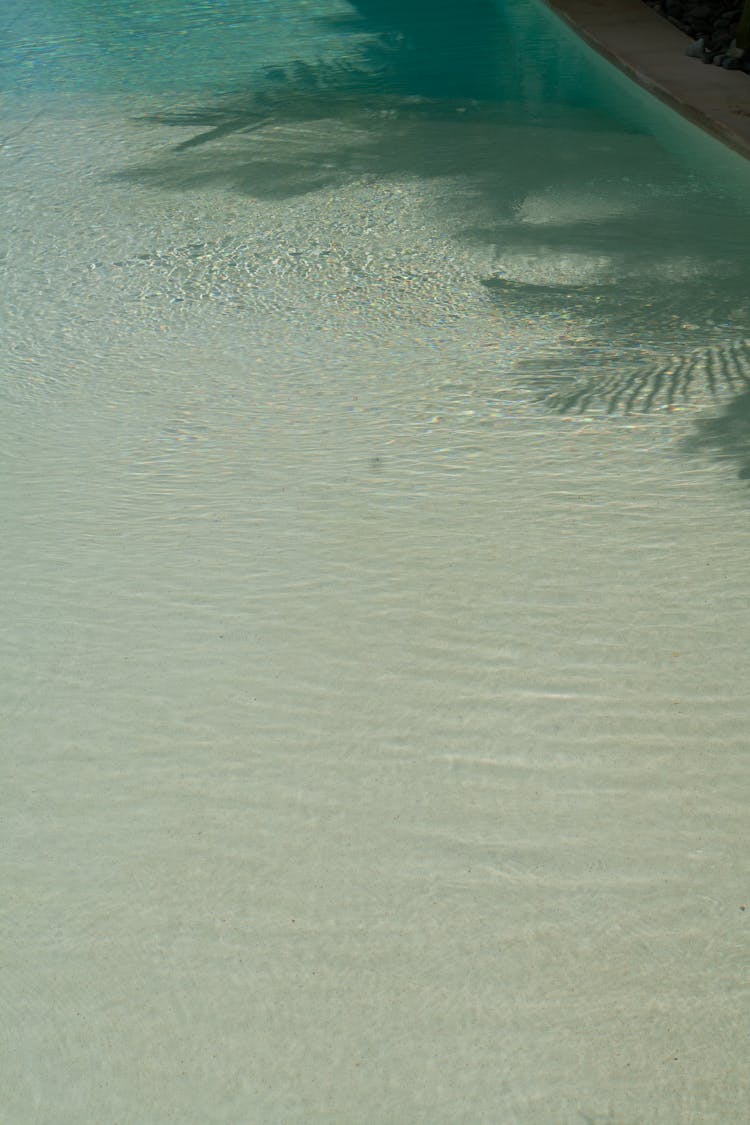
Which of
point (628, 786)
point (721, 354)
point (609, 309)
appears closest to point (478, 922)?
point (628, 786)

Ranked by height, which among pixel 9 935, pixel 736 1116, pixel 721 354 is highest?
pixel 721 354

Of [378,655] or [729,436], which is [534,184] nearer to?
[729,436]

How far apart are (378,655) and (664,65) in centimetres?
729

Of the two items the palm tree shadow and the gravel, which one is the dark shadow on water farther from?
the gravel

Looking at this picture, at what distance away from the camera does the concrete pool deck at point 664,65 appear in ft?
24.4

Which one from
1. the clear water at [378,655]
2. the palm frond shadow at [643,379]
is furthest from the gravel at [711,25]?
the palm frond shadow at [643,379]

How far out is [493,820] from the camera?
2.57 meters

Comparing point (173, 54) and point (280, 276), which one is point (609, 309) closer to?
point (280, 276)

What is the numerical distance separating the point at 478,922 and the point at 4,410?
10.1 feet

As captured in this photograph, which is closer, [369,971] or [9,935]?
[369,971]

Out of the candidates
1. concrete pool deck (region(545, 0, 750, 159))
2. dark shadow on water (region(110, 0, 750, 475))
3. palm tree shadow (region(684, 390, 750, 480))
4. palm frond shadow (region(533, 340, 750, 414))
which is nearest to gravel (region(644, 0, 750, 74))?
concrete pool deck (region(545, 0, 750, 159))

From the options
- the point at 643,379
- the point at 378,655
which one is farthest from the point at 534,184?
the point at 378,655

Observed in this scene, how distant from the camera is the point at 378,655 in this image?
3.12 metres

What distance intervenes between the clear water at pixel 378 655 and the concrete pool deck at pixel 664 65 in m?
1.01
